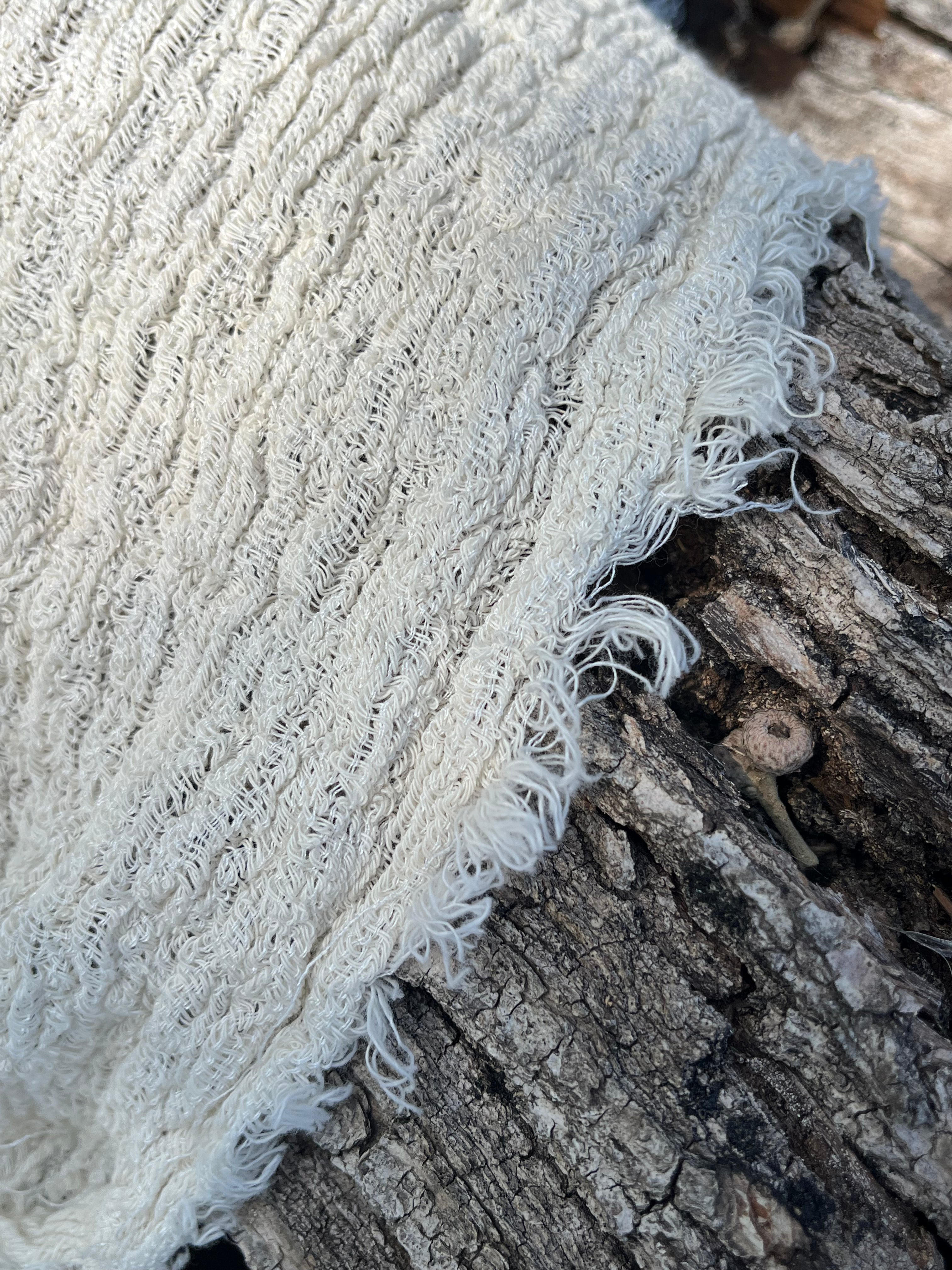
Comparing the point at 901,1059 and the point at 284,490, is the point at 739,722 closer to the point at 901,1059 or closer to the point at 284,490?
the point at 901,1059

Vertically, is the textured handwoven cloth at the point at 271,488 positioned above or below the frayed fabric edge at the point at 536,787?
above

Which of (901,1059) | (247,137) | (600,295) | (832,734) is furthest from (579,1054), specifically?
(247,137)

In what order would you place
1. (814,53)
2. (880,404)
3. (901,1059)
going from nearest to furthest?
(901,1059)
(880,404)
(814,53)

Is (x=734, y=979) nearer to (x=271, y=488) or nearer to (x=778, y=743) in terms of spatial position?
(x=778, y=743)

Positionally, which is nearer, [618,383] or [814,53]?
[618,383]

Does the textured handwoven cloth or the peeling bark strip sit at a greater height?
the textured handwoven cloth

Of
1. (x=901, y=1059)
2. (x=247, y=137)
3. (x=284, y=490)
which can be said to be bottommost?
(x=901, y=1059)
